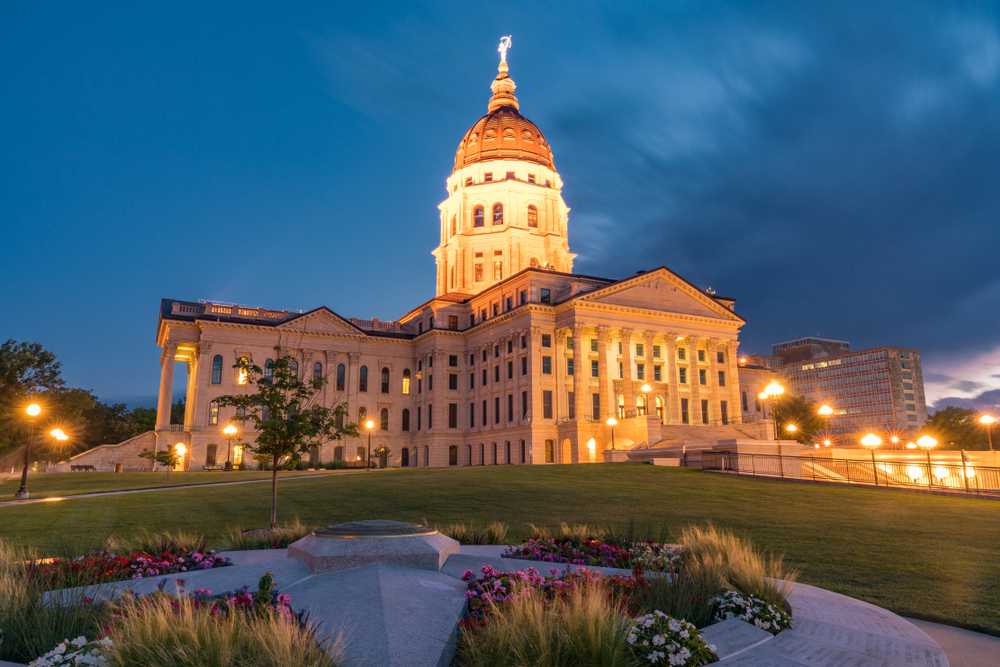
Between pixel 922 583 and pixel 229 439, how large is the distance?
7142cm

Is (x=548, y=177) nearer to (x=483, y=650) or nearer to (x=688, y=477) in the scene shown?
(x=688, y=477)

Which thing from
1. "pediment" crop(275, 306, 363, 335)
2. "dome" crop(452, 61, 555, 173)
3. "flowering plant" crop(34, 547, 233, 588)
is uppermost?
"dome" crop(452, 61, 555, 173)

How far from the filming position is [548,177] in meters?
104

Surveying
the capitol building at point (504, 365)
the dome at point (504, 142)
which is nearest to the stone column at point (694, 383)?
the capitol building at point (504, 365)

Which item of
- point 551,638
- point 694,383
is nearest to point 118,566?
point 551,638

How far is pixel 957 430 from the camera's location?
10531 cm

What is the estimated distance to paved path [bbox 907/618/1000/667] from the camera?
755 cm

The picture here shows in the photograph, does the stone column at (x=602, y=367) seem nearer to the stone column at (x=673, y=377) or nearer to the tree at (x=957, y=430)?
the stone column at (x=673, y=377)

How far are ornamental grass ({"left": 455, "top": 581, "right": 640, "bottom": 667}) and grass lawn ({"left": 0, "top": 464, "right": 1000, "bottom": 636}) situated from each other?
5.73 meters

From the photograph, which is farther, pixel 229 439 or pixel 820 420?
pixel 820 420

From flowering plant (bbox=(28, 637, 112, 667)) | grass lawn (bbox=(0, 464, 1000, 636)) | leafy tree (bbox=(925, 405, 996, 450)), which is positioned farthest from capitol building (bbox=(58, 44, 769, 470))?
flowering plant (bbox=(28, 637, 112, 667))

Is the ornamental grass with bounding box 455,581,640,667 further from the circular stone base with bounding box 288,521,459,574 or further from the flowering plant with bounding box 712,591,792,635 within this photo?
the circular stone base with bounding box 288,521,459,574

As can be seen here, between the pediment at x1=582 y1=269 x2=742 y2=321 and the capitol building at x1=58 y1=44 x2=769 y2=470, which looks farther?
the pediment at x1=582 y1=269 x2=742 y2=321

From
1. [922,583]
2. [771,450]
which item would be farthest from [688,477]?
[922,583]
